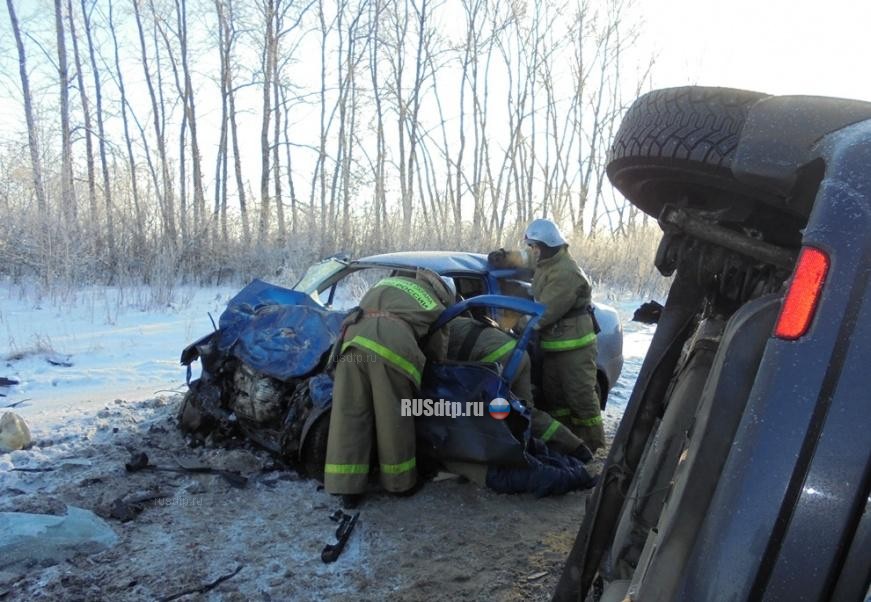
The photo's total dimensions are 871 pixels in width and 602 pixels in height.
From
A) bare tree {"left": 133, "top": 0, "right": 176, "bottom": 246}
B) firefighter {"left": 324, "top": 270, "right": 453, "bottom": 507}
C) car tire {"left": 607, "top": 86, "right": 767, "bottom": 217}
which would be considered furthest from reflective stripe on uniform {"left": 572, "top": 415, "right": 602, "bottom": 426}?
bare tree {"left": 133, "top": 0, "right": 176, "bottom": 246}

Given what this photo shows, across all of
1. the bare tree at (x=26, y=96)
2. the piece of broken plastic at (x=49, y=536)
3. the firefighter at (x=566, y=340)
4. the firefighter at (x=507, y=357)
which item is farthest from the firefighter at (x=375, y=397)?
the bare tree at (x=26, y=96)

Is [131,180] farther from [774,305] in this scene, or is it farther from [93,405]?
[774,305]

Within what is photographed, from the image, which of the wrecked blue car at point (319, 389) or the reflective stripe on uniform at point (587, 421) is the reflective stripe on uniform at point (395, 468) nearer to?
the wrecked blue car at point (319, 389)

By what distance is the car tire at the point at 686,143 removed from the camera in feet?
5.00

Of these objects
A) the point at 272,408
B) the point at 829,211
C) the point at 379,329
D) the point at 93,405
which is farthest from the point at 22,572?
the point at 829,211

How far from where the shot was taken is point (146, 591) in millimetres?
2393

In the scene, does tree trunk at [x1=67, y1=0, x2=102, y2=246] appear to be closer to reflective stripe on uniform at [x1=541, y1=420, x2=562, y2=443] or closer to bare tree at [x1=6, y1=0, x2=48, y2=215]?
bare tree at [x1=6, y1=0, x2=48, y2=215]

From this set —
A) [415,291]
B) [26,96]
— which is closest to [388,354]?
[415,291]

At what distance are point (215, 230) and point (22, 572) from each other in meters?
9.33

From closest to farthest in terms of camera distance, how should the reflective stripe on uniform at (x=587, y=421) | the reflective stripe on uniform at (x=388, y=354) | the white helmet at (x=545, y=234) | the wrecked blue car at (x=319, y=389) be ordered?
1. the reflective stripe on uniform at (x=388, y=354)
2. the wrecked blue car at (x=319, y=389)
3. the reflective stripe on uniform at (x=587, y=421)
4. the white helmet at (x=545, y=234)

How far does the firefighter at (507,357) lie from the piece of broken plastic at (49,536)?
2.04 m

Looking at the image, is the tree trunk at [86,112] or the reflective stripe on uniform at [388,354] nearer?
the reflective stripe on uniform at [388,354]

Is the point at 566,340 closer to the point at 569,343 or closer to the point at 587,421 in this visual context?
the point at 569,343

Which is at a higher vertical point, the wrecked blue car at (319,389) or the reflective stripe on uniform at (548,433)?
the wrecked blue car at (319,389)
